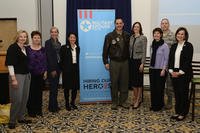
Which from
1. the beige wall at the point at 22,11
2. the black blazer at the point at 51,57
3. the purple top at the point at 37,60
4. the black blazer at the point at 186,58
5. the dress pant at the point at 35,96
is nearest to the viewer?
the black blazer at the point at 186,58

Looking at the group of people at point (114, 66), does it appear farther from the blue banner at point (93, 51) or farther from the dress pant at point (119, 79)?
the blue banner at point (93, 51)

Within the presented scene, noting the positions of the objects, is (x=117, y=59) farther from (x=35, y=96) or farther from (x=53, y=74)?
(x=35, y=96)

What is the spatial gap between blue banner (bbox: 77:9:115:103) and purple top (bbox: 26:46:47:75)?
3.22 ft

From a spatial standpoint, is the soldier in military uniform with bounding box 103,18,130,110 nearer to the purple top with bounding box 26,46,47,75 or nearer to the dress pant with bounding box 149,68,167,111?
the dress pant with bounding box 149,68,167,111

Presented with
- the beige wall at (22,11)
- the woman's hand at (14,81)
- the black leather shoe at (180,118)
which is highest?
the beige wall at (22,11)

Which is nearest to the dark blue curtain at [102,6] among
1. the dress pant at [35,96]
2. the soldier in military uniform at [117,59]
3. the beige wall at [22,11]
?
the beige wall at [22,11]

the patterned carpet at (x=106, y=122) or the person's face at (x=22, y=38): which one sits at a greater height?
the person's face at (x=22, y=38)

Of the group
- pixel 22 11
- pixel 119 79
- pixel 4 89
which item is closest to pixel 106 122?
pixel 119 79

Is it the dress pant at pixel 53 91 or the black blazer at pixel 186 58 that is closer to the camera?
the black blazer at pixel 186 58

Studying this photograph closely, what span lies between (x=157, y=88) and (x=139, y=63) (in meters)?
0.51

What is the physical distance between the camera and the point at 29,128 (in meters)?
4.18

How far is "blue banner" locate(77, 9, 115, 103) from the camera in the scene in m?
5.38

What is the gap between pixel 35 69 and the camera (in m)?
4.50

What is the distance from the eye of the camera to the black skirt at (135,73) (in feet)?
16.6
